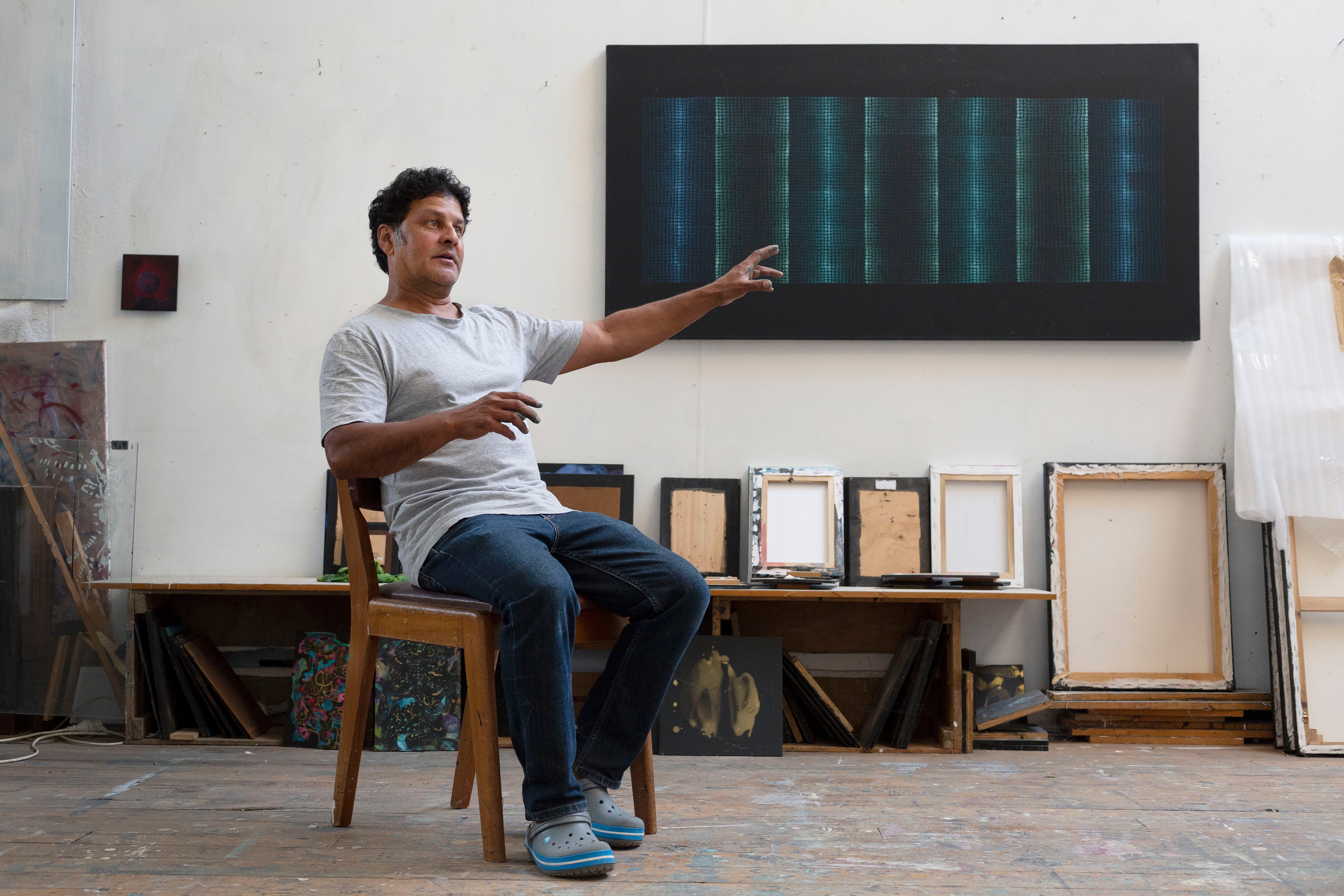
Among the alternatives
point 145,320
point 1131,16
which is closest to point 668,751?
point 145,320

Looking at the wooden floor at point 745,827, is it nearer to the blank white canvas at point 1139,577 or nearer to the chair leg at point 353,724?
the chair leg at point 353,724

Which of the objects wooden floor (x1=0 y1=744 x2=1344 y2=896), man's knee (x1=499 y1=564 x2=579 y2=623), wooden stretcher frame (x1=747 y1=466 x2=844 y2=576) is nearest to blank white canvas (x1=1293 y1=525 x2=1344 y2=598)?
wooden floor (x1=0 y1=744 x2=1344 y2=896)

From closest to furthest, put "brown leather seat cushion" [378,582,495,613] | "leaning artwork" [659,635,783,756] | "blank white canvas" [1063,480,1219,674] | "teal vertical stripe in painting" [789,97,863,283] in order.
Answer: "brown leather seat cushion" [378,582,495,613]
"leaning artwork" [659,635,783,756]
"blank white canvas" [1063,480,1219,674]
"teal vertical stripe in painting" [789,97,863,283]

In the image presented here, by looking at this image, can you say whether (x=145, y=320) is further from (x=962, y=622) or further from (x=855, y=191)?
(x=962, y=622)

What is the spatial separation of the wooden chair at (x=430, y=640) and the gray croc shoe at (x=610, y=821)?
0.09 meters

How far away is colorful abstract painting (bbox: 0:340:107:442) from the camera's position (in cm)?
300

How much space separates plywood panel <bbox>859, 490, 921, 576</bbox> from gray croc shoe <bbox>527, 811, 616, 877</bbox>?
1.55 meters

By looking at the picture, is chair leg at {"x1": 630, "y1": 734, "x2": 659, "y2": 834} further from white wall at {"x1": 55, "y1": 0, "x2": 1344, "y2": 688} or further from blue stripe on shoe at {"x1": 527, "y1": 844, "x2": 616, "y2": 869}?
white wall at {"x1": 55, "y1": 0, "x2": 1344, "y2": 688}

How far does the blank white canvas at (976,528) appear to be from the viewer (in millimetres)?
2977

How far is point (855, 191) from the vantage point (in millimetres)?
3029

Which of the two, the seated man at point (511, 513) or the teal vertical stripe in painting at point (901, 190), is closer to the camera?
the seated man at point (511, 513)

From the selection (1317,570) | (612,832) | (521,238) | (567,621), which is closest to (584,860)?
(612,832)

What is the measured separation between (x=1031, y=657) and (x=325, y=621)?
210 centimetres

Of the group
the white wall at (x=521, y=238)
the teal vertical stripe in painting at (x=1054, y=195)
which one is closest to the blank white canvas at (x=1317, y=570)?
the white wall at (x=521, y=238)
